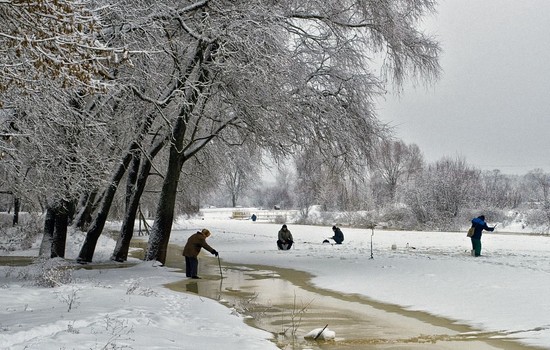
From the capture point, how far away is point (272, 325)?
370 inches

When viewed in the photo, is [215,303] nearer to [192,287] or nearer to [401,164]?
[192,287]

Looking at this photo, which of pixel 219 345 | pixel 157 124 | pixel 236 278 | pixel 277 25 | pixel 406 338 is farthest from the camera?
pixel 157 124

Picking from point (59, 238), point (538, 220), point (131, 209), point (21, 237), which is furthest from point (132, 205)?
point (538, 220)

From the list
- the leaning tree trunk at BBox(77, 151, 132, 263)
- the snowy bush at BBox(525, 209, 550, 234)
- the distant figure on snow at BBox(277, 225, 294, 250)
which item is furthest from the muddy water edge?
the snowy bush at BBox(525, 209, 550, 234)

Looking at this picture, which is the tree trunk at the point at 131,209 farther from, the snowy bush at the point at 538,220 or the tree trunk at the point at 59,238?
the snowy bush at the point at 538,220

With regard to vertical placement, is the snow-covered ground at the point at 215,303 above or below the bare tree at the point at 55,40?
below

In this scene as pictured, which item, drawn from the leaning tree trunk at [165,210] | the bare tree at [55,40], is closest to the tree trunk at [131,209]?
the leaning tree trunk at [165,210]

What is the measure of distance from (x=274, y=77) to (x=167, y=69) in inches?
151

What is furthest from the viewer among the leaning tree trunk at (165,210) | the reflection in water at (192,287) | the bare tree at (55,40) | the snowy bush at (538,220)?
the snowy bush at (538,220)

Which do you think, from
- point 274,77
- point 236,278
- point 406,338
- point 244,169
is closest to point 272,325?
point 406,338

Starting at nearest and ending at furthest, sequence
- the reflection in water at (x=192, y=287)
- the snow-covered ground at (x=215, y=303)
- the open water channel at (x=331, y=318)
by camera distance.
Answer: the snow-covered ground at (x=215, y=303) < the open water channel at (x=331, y=318) < the reflection in water at (x=192, y=287)

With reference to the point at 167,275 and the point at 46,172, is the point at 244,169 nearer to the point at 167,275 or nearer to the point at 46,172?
the point at 167,275

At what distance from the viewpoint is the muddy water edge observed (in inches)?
319

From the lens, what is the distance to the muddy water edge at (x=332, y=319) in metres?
8.09
